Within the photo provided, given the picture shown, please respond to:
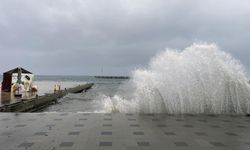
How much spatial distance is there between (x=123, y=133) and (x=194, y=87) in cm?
577

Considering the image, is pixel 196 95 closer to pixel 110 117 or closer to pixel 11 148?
pixel 110 117

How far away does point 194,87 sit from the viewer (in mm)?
12500

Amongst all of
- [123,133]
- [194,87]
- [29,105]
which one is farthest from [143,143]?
[29,105]

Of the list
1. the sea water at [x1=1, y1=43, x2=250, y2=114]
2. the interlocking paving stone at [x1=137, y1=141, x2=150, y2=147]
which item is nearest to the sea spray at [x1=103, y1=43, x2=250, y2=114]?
the sea water at [x1=1, y1=43, x2=250, y2=114]

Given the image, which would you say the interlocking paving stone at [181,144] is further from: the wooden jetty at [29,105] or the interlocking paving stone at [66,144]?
the wooden jetty at [29,105]

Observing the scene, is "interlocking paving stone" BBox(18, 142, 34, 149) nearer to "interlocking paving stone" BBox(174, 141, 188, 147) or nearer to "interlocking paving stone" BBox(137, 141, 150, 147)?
"interlocking paving stone" BBox(137, 141, 150, 147)

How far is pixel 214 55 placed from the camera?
1290cm

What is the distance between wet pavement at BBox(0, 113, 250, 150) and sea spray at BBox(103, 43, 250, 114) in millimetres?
1637

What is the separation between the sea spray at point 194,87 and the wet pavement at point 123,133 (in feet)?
5.37

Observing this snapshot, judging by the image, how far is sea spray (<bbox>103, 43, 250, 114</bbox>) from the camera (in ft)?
39.9

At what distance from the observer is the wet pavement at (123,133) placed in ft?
20.6

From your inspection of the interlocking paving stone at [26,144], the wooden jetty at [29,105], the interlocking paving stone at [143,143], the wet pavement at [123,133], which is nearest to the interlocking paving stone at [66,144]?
the wet pavement at [123,133]

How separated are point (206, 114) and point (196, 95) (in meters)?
0.92

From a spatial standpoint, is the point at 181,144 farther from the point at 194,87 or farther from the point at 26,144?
the point at 194,87
